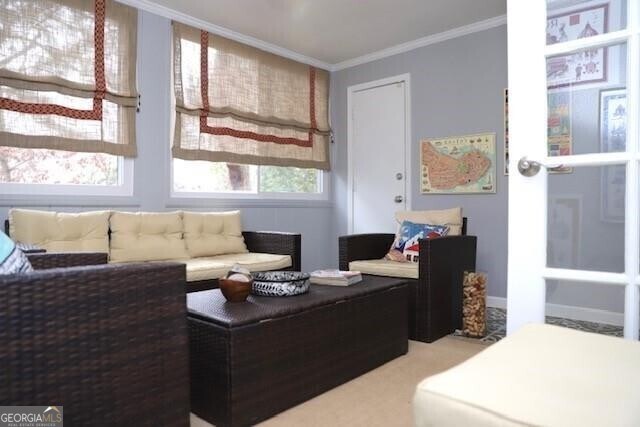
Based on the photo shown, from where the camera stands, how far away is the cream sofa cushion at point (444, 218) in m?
3.28

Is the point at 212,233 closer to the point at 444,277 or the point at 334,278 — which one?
the point at 334,278

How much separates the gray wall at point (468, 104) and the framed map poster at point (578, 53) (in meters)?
2.56

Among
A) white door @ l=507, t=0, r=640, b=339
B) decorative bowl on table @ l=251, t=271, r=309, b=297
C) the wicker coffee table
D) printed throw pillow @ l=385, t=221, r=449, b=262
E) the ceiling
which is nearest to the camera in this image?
white door @ l=507, t=0, r=640, b=339

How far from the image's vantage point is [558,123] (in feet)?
4.18

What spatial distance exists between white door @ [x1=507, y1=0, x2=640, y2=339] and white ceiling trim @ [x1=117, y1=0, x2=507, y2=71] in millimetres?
2742

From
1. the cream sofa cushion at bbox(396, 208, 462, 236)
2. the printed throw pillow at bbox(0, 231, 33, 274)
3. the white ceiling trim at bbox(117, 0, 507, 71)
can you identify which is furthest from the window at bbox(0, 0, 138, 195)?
the cream sofa cushion at bbox(396, 208, 462, 236)

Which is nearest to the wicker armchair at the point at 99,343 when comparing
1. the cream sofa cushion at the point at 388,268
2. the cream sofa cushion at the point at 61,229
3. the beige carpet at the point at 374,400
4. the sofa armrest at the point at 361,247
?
the beige carpet at the point at 374,400

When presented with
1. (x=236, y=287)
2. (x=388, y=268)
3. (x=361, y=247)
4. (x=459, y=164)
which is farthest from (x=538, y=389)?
(x=459, y=164)

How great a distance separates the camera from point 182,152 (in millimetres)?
3582

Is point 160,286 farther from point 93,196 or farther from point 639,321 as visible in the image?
point 93,196

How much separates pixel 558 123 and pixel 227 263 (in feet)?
7.26

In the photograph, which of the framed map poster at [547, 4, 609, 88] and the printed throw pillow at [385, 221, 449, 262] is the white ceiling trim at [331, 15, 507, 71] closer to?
the printed throw pillow at [385, 221, 449, 262]

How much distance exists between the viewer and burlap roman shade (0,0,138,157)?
273 cm

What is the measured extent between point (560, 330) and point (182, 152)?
125 inches
